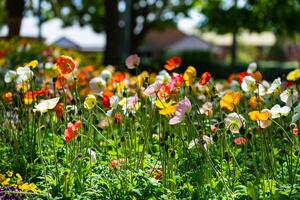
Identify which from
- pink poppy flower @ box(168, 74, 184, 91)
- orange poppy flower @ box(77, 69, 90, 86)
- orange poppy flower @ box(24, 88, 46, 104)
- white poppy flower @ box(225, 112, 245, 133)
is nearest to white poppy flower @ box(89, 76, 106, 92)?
orange poppy flower @ box(77, 69, 90, 86)

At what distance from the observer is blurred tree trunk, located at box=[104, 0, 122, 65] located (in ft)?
59.3

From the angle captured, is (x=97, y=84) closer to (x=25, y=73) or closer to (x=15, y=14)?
(x=25, y=73)

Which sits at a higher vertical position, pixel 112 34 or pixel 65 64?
pixel 112 34

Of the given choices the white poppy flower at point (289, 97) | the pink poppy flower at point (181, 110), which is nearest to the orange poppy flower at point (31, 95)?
the pink poppy flower at point (181, 110)

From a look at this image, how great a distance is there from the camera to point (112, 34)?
727 inches

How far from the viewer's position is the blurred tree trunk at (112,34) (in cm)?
1806

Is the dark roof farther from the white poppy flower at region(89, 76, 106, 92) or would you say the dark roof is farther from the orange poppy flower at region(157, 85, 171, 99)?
the orange poppy flower at region(157, 85, 171, 99)

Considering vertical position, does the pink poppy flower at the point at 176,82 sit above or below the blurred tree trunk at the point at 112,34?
below

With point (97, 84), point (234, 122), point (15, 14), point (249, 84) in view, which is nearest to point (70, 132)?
point (234, 122)

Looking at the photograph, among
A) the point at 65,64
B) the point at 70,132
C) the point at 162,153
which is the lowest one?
the point at 162,153

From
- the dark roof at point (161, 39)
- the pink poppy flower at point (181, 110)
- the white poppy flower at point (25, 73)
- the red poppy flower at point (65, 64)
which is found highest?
the dark roof at point (161, 39)

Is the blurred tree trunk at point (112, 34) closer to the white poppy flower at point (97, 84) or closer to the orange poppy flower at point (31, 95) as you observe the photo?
the white poppy flower at point (97, 84)

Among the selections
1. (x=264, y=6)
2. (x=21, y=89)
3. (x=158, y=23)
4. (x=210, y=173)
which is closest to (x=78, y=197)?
(x=210, y=173)

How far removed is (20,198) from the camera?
11.8ft
